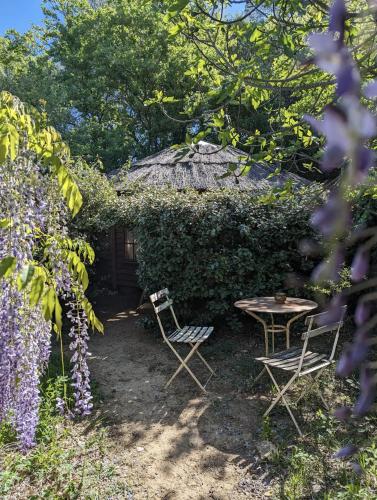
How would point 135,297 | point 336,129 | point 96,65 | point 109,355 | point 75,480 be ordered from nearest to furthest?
point 336,129 → point 75,480 → point 109,355 → point 135,297 → point 96,65

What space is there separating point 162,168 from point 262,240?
4009 mm

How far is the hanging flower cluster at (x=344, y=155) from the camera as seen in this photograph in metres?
0.49

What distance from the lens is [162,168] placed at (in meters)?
9.38

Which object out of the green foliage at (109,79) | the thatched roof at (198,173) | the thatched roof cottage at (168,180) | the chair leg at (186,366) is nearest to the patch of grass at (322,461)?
the chair leg at (186,366)

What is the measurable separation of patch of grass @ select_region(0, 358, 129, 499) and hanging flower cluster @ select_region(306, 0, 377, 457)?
2.94 meters

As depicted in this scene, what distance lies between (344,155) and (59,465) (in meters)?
3.43

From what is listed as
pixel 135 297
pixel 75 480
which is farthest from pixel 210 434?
pixel 135 297

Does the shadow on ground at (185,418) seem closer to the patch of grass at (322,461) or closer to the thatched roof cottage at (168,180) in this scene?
the patch of grass at (322,461)

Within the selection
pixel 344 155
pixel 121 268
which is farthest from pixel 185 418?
pixel 121 268

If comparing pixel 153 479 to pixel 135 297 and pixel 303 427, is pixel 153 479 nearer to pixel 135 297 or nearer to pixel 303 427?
pixel 303 427

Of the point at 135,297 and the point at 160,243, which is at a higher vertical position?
the point at 160,243

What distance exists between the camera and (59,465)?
3.25 m

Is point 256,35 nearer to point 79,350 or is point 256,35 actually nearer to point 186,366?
point 79,350

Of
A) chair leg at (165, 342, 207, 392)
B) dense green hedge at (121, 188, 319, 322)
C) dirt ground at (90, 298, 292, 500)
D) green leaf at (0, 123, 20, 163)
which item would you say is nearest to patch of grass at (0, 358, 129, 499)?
dirt ground at (90, 298, 292, 500)
